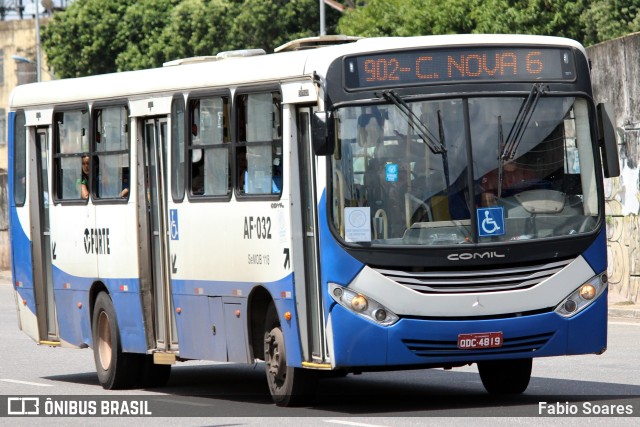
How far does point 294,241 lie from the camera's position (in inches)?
515

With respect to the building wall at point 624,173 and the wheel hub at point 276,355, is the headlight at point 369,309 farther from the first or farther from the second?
the building wall at point 624,173

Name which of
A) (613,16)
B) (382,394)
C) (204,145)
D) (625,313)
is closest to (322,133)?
(204,145)

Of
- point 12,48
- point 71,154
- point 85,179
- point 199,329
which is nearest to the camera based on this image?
point 199,329

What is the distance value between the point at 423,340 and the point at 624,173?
45.9ft

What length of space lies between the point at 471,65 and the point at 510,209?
1.18 meters

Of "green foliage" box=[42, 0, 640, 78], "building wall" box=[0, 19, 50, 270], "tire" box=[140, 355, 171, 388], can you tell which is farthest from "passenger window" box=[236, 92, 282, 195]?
"building wall" box=[0, 19, 50, 270]

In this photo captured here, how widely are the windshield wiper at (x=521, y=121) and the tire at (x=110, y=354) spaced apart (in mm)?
5186

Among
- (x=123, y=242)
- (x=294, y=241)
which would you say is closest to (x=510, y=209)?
(x=294, y=241)

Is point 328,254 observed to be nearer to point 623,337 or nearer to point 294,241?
point 294,241

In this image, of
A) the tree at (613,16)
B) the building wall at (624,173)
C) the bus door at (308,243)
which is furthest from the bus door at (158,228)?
the tree at (613,16)

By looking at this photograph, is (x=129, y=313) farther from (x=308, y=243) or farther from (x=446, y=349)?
(x=446, y=349)

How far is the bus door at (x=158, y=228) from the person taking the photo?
1549cm

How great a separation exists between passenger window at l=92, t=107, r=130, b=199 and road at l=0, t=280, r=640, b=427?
1.98 m

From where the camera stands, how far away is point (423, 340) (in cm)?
1253
